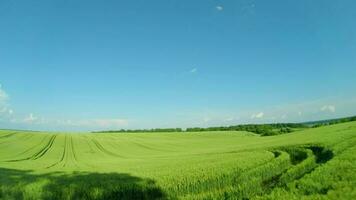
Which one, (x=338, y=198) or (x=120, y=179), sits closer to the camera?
(x=338, y=198)

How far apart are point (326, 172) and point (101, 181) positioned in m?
9.95

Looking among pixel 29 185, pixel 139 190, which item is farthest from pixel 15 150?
pixel 139 190

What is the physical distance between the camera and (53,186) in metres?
13.3

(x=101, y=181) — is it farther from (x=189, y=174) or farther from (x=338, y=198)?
(x=338, y=198)

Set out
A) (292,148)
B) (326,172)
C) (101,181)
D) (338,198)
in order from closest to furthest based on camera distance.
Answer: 1. (338,198)
2. (326,172)
3. (101,181)
4. (292,148)

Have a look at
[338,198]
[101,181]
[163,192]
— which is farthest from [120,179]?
[338,198]

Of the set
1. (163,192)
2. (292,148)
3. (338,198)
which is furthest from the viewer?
(292,148)

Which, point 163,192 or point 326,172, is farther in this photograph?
point 163,192

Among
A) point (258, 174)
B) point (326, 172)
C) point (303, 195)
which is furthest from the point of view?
point (258, 174)

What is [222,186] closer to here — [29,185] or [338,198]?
[338,198]

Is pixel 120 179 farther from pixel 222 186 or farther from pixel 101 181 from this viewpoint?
pixel 222 186

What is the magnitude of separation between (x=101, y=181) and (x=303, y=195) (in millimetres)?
9028

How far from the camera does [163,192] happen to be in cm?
1273

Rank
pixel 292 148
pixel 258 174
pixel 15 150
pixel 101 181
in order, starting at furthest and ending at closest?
pixel 15 150 < pixel 292 148 < pixel 258 174 < pixel 101 181
